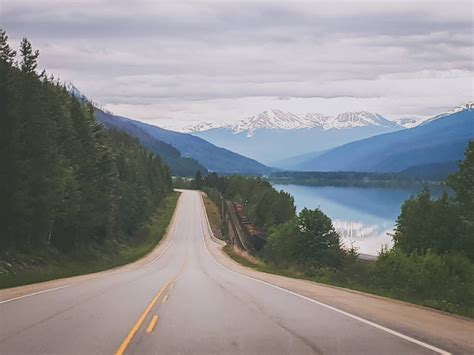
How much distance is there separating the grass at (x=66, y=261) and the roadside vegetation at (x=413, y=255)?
10403mm

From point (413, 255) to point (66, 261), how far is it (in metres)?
20.9

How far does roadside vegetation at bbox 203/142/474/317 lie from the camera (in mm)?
18797

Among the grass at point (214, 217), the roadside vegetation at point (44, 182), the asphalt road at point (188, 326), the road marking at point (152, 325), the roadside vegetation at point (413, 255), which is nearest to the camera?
the asphalt road at point (188, 326)

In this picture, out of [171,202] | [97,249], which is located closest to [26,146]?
[97,249]

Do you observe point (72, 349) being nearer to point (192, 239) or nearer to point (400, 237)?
Result: point (400, 237)

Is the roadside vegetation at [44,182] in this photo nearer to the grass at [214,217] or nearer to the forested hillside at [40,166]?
the forested hillside at [40,166]

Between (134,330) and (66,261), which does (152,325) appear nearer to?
(134,330)

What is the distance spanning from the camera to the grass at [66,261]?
90.0 ft

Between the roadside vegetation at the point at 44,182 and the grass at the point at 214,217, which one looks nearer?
the roadside vegetation at the point at 44,182

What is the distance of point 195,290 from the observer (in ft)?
72.8

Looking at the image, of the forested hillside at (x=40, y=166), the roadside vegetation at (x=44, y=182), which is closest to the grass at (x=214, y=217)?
the roadside vegetation at (x=44, y=182)

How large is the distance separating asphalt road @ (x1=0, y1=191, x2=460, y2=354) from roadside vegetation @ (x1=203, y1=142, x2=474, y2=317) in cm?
358

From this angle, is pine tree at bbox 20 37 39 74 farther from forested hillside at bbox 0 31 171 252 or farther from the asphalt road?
the asphalt road

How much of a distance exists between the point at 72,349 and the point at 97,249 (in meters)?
44.2
